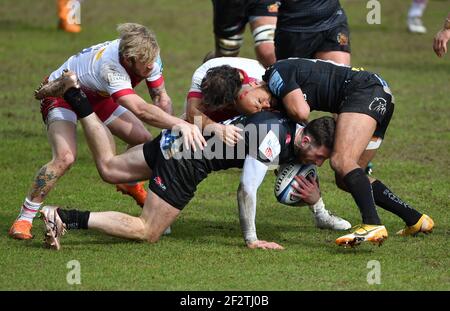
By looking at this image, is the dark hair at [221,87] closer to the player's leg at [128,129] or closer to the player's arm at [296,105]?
the player's arm at [296,105]

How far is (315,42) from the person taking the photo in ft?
32.0

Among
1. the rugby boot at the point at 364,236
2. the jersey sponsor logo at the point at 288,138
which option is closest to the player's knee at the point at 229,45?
the jersey sponsor logo at the point at 288,138

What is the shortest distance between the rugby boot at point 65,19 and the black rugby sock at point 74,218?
1226cm

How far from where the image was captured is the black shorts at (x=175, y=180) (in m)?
7.96

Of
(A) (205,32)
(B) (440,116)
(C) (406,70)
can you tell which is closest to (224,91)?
(B) (440,116)

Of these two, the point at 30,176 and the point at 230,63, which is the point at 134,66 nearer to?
the point at 230,63

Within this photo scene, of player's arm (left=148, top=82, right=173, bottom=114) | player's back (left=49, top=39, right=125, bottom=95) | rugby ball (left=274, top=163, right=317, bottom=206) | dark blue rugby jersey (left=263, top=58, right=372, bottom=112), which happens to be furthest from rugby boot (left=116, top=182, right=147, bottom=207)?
dark blue rugby jersey (left=263, top=58, right=372, bottom=112)

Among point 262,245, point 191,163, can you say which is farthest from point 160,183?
point 262,245

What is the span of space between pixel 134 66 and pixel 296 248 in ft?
6.11

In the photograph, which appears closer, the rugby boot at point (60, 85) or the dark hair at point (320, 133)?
the dark hair at point (320, 133)

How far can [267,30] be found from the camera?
1120 centimetres

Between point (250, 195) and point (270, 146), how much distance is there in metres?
0.39

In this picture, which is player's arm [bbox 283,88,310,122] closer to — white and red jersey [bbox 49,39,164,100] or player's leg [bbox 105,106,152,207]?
white and red jersey [bbox 49,39,164,100]

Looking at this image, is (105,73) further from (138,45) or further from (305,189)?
(305,189)
